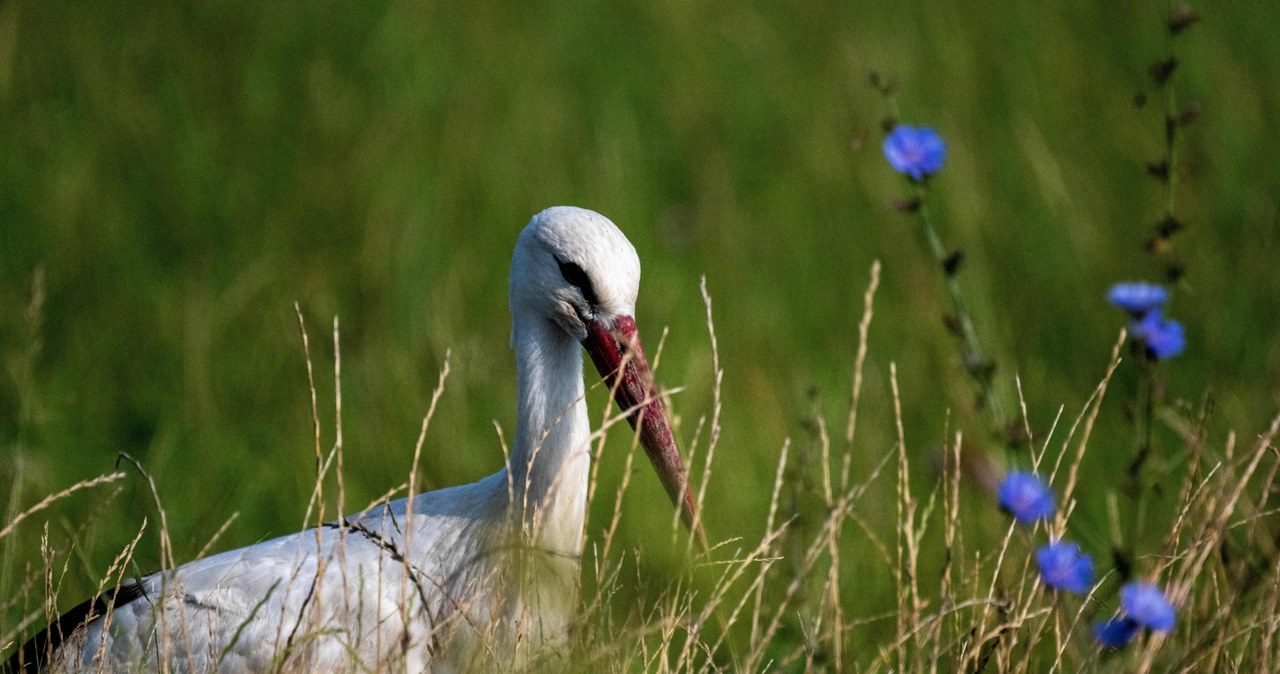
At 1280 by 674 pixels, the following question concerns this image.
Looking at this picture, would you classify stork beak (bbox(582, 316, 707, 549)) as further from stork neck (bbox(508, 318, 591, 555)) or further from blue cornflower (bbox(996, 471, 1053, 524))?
blue cornflower (bbox(996, 471, 1053, 524))

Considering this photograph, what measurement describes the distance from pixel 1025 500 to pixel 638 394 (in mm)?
961

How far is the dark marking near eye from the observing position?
107 inches

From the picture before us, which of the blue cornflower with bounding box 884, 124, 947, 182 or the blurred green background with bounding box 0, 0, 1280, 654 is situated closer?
the blue cornflower with bounding box 884, 124, 947, 182

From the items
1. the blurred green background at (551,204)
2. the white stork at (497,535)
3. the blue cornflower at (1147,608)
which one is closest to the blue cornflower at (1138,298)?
the blue cornflower at (1147,608)

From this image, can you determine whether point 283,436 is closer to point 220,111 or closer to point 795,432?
point 795,432

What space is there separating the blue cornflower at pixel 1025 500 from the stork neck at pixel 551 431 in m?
0.99

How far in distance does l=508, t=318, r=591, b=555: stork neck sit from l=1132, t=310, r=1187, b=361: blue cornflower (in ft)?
3.71

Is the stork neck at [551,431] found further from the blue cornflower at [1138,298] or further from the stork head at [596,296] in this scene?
the blue cornflower at [1138,298]

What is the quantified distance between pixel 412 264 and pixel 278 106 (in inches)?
56.0

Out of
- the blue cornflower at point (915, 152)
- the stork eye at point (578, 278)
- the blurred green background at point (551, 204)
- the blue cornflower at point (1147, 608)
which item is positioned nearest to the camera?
the blue cornflower at point (1147, 608)

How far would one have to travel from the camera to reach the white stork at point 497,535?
261cm

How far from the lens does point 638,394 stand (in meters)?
2.72

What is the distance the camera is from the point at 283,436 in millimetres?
4500

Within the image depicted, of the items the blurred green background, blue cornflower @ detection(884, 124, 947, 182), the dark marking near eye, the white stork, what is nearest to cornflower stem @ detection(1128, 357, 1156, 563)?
blue cornflower @ detection(884, 124, 947, 182)
